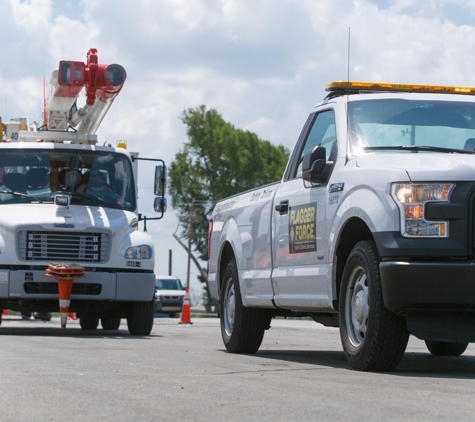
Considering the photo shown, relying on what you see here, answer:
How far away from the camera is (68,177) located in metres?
14.9

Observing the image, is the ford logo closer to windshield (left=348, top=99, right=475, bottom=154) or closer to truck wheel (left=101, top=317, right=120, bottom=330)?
truck wheel (left=101, top=317, right=120, bottom=330)

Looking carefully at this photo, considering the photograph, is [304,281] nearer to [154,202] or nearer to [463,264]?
[463,264]

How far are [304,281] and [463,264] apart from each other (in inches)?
76.1

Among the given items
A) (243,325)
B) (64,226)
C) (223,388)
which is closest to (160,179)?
(64,226)

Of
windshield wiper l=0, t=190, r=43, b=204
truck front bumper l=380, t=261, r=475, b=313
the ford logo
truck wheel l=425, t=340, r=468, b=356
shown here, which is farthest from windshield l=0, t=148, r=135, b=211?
truck front bumper l=380, t=261, r=475, b=313

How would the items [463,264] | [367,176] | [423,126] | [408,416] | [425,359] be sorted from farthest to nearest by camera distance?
[425,359], [423,126], [367,176], [463,264], [408,416]

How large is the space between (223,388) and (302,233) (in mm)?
2486

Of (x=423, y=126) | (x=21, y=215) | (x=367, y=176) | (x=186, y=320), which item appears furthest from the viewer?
(x=186, y=320)

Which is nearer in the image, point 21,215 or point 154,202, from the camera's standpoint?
point 21,215

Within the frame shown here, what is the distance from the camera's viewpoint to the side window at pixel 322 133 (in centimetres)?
837

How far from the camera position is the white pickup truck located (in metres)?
6.69

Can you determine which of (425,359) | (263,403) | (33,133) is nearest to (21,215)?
(33,133)

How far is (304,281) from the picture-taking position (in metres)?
8.31

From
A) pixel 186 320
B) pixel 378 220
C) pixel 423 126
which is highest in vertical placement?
pixel 423 126
